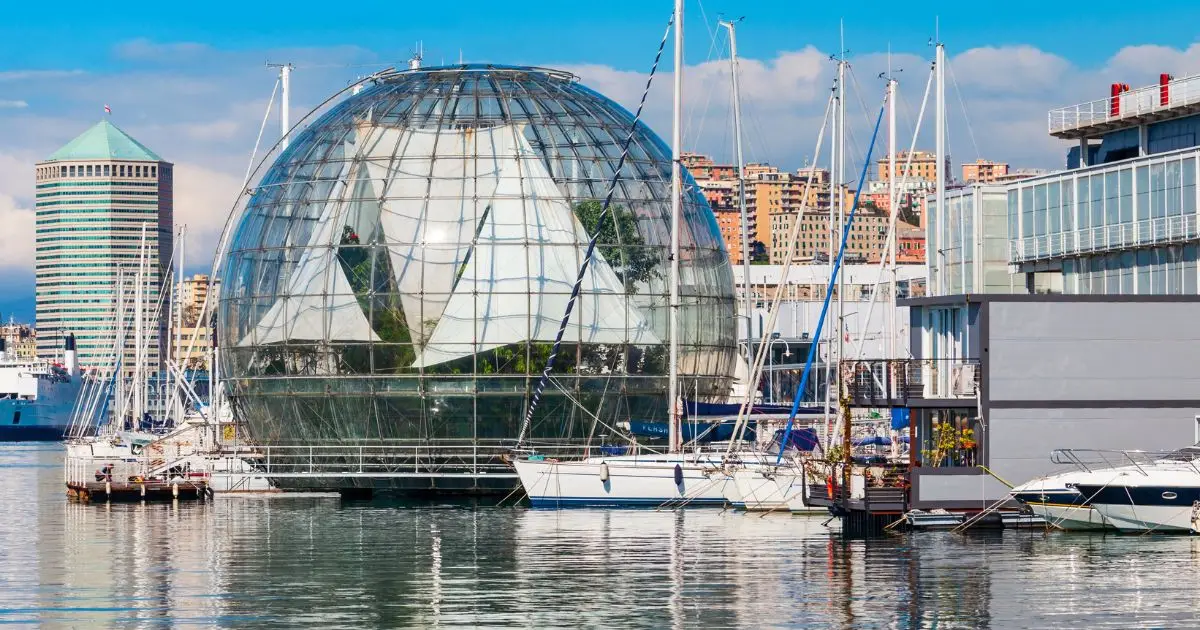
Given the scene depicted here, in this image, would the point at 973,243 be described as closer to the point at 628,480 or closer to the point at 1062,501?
the point at 628,480

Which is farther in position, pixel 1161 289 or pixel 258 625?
pixel 1161 289

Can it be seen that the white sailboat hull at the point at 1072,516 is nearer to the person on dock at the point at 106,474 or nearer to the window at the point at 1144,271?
the window at the point at 1144,271

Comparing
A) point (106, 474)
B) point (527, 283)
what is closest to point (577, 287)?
point (527, 283)

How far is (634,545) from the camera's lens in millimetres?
45812

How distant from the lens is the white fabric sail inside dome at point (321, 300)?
6938cm

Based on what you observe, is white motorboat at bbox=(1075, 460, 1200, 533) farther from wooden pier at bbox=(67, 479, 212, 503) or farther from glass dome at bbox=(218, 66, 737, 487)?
wooden pier at bbox=(67, 479, 212, 503)

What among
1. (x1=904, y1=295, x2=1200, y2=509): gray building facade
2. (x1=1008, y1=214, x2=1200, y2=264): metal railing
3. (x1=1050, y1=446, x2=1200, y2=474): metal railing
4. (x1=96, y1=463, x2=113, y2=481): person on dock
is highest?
(x1=1008, y1=214, x2=1200, y2=264): metal railing

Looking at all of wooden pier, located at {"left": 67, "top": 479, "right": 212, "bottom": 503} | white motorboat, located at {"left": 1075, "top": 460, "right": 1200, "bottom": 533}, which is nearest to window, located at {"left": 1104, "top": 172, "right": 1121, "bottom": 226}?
white motorboat, located at {"left": 1075, "top": 460, "right": 1200, "bottom": 533}

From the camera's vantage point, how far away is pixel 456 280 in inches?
2726

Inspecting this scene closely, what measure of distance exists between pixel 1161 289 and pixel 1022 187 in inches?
362

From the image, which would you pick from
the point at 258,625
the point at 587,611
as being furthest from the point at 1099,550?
the point at 258,625

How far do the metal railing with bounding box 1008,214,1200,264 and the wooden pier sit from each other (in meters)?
33.1

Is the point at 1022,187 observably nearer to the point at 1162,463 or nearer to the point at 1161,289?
the point at 1161,289

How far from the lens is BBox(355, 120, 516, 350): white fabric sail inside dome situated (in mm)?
69062
